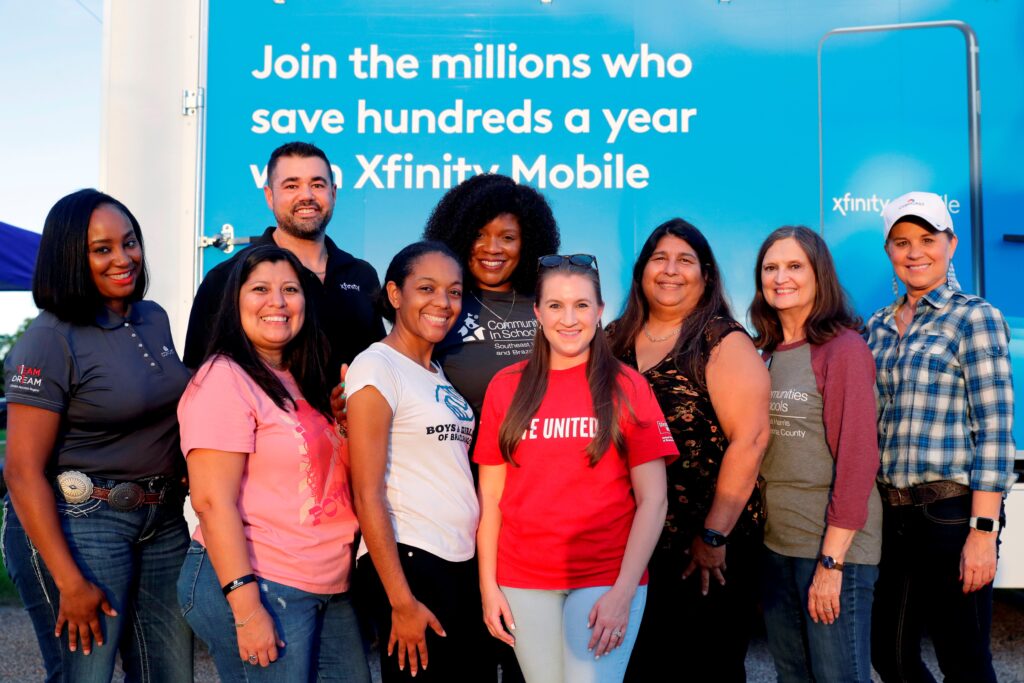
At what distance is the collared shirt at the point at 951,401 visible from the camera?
248cm

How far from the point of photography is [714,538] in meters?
2.38

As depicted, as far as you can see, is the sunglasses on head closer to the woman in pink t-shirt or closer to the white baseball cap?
the woman in pink t-shirt

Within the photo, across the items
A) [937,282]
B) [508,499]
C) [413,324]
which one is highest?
[937,282]

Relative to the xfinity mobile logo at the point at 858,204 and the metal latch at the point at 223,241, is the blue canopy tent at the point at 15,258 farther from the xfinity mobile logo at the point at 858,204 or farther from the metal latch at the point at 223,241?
the xfinity mobile logo at the point at 858,204

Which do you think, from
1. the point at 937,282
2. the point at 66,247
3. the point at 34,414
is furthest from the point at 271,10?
the point at 937,282

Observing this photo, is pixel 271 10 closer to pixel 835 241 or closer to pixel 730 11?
pixel 730 11

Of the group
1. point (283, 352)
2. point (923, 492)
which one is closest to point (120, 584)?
point (283, 352)

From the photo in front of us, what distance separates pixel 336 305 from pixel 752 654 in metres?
3.02

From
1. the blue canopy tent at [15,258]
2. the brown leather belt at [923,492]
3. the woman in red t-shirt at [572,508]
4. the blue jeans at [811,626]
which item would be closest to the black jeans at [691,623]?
Answer: the blue jeans at [811,626]

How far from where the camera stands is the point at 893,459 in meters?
2.61

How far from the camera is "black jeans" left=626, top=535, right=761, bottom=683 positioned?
97.0 inches

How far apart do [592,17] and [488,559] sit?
262 centimetres

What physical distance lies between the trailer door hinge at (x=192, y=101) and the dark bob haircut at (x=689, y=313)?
7.41ft

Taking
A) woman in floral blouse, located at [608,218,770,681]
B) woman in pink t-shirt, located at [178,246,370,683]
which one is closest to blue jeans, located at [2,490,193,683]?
woman in pink t-shirt, located at [178,246,370,683]
